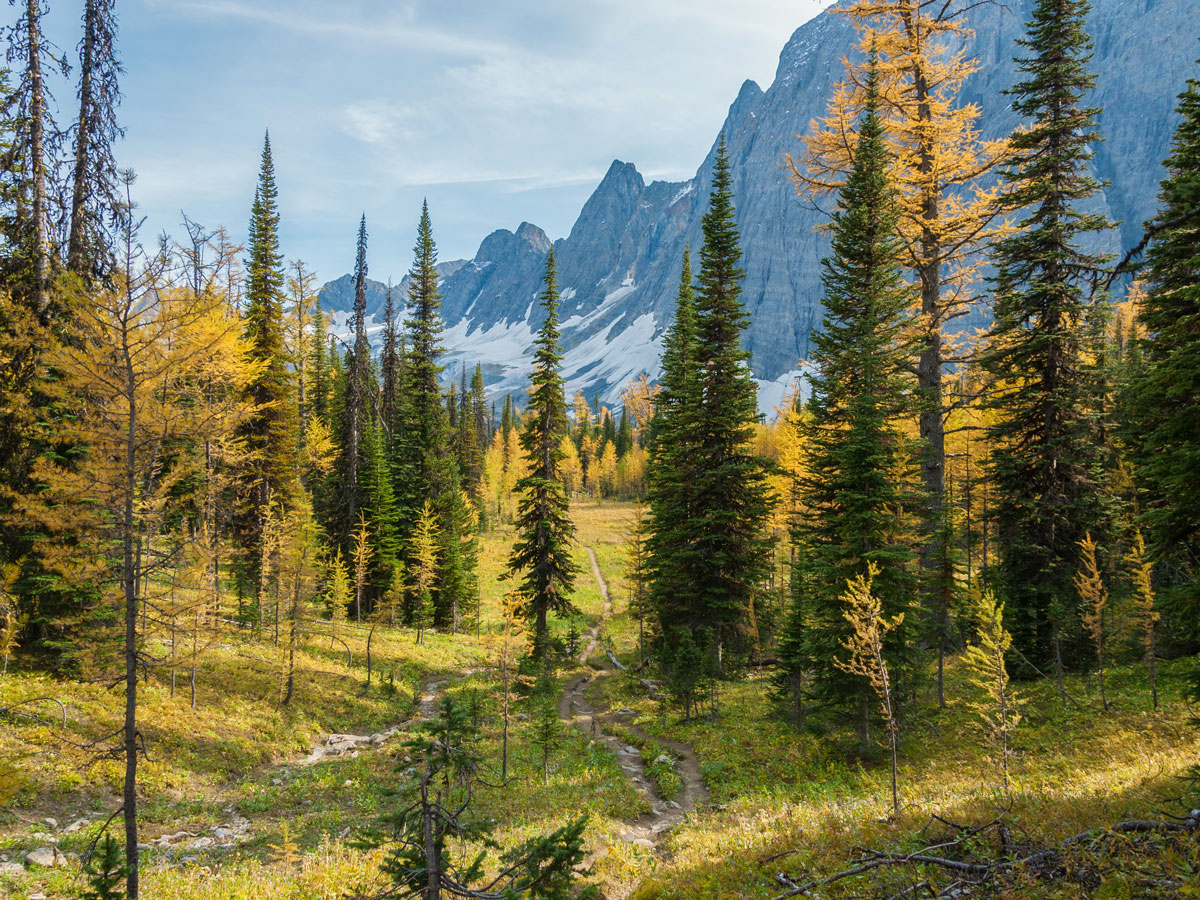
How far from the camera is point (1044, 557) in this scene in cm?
1852

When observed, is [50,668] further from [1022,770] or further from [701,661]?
[1022,770]

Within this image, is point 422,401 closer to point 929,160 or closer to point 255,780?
point 255,780

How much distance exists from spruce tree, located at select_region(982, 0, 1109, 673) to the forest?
147mm

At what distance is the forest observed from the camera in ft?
26.8

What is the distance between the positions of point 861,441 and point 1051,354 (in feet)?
28.3

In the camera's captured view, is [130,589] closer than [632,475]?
Yes

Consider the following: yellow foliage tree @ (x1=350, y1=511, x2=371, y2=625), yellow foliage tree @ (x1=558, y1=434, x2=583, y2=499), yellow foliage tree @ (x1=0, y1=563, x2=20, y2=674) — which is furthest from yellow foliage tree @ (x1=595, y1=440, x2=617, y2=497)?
yellow foliage tree @ (x1=0, y1=563, x2=20, y2=674)

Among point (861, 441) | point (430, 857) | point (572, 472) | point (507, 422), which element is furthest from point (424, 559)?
point (507, 422)

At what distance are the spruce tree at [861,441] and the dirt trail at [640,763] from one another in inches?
197

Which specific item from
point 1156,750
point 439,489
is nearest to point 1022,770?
point 1156,750

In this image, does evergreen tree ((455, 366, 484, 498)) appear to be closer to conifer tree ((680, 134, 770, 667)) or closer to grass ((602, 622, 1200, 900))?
conifer tree ((680, 134, 770, 667))

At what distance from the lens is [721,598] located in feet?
82.3

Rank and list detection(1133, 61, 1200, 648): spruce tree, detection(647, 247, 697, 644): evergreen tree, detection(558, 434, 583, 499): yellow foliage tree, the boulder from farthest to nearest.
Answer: detection(558, 434, 583, 499): yellow foliage tree, detection(647, 247, 697, 644): evergreen tree, the boulder, detection(1133, 61, 1200, 648): spruce tree

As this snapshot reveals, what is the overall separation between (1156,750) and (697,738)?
13028mm
